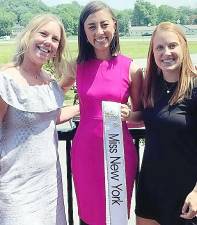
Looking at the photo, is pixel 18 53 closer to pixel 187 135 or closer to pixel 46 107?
pixel 46 107

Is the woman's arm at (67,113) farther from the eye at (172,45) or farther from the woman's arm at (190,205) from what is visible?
the woman's arm at (190,205)

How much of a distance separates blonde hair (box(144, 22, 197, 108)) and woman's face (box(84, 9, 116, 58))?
31 cm

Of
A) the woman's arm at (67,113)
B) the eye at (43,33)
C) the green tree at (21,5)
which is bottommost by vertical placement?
the green tree at (21,5)

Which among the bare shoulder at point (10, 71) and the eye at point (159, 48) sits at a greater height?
the eye at point (159, 48)

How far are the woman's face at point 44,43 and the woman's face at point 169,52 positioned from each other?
68cm

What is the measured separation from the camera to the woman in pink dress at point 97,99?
2.88m

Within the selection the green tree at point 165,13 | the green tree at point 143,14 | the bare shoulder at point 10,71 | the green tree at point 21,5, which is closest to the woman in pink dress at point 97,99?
the bare shoulder at point 10,71

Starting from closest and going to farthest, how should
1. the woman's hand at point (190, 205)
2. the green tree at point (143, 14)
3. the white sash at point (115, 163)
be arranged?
the woman's hand at point (190, 205)
the white sash at point (115, 163)
the green tree at point (143, 14)

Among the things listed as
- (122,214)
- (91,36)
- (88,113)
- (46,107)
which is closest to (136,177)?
(122,214)

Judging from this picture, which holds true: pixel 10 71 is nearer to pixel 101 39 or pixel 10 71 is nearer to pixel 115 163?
pixel 101 39

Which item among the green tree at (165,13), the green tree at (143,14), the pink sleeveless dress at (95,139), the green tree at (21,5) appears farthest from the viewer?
the green tree at (21,5)

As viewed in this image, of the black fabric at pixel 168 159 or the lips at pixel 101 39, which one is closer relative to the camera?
the black fabric at pixel 168 159

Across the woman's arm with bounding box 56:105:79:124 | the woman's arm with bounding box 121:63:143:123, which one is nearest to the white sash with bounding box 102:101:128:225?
the woman's arm with bounding box 121:63:143:123

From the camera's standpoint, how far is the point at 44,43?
279cm
